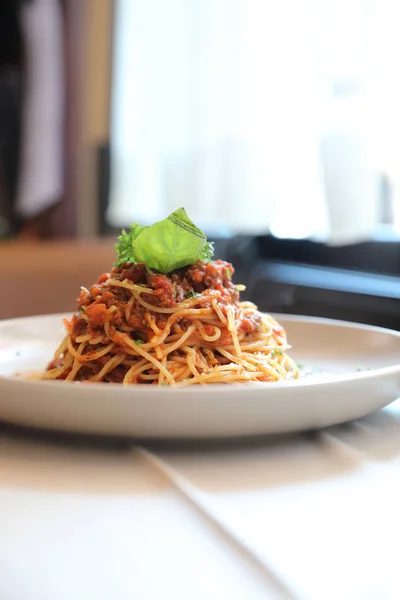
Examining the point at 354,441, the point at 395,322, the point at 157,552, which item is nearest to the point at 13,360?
the point at 354,441

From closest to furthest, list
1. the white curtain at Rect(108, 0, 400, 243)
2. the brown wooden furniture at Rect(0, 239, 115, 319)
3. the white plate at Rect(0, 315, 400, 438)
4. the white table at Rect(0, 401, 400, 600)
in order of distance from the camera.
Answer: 1. the white table at Rect(0, 401, 400, 600)
2. the white plate at Rect(0, 315, 400, 438)
3. the white curtain at Rect(108, 0, 400, 243)
4. the brown wooden furniture at Rect(0, 239, 115, 319)

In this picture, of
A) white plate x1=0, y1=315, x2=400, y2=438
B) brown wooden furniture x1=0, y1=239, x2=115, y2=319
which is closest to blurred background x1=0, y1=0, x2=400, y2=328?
brown wooden furniture x1=0, y1=239, x2=115, y2=319

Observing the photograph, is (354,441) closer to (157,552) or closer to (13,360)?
(157,552)

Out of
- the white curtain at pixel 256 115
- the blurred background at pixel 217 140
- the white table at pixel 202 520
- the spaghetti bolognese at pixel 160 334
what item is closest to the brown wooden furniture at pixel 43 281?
the blurred background at pixel 217 140

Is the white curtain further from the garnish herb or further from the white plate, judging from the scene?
the white plate

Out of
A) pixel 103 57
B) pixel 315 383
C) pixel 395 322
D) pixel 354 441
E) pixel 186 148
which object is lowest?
pixel 395 322

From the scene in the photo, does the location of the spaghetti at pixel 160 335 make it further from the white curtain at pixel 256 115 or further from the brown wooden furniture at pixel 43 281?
the brown wooden furniture at pixel 43 281

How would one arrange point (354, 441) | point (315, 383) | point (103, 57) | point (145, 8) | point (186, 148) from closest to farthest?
point (315, 383) < point (354, 441) < point (186, 148) < point (145, 8) < point (103, 57)
